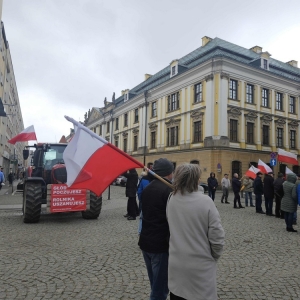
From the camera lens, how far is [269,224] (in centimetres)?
1023

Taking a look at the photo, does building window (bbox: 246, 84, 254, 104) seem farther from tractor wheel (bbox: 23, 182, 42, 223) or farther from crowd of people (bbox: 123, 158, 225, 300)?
crowd of people (bbox: 123, 158, 225, 300)

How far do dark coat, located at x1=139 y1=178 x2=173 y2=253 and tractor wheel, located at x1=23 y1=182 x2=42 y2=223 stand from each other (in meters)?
7.13

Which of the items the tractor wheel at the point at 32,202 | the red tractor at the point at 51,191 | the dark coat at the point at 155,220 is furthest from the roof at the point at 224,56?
the dark coat at the point at 155,220

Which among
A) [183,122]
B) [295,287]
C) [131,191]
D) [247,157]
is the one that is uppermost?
[183,122]

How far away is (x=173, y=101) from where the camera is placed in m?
36.2

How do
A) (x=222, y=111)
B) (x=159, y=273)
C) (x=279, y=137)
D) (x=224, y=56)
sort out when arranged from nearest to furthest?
(x=159, y=273) < (x=224, y=56) < (x=222, y=111) < (x=279, y=137)

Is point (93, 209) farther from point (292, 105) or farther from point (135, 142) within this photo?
point (135, 142)

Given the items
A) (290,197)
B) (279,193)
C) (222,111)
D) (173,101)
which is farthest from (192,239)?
(173,101)

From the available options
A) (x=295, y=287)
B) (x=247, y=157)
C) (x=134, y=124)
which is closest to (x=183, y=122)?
(x=247, y=157)

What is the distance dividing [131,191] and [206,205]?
8.02m

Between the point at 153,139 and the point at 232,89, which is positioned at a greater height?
the point at 232,89

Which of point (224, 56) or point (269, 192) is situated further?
point (224, 56)

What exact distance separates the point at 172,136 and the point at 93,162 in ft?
105

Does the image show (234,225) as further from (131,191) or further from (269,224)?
(131,191)
